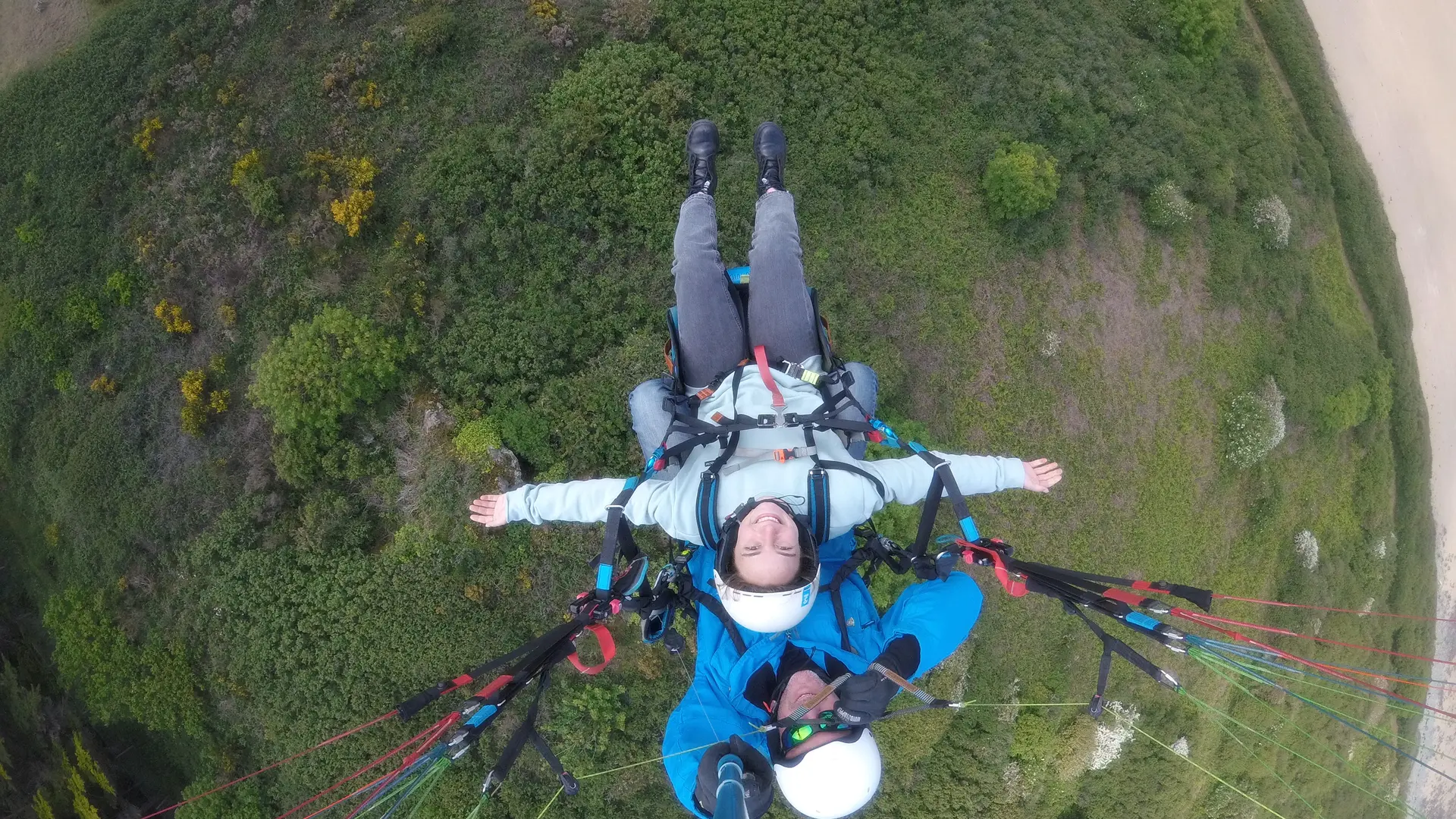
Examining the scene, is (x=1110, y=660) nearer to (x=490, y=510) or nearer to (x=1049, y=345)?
(x=490, y=510)

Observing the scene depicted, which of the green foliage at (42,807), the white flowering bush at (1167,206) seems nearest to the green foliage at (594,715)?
the green foliage at (42,807)

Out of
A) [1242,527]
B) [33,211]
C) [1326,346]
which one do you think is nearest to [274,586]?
[33,211]

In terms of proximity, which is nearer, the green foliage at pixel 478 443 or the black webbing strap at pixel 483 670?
the black webbing strap at pixel 483 670

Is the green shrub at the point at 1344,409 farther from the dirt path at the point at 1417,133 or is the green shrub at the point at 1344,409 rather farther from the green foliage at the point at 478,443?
the green foliage at the point at 478,443

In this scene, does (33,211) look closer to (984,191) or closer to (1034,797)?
(984,191)

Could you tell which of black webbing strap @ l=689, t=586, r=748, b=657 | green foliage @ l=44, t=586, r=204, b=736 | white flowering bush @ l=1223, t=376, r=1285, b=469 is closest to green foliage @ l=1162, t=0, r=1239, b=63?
white flowering bush @ l=1223, t=376, r=1285, b=469

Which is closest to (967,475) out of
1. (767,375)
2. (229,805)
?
(767,375)

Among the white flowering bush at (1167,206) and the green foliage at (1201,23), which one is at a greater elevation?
the green foliage at (1201,23)
